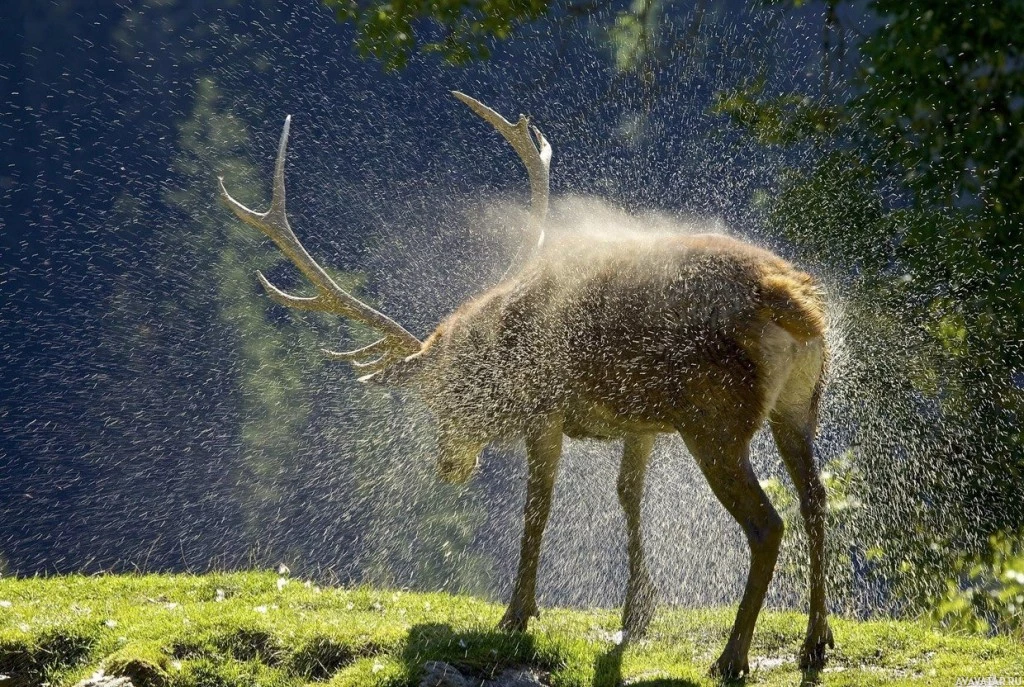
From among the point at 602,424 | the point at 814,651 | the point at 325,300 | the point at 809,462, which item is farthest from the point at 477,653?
the point at 325,300

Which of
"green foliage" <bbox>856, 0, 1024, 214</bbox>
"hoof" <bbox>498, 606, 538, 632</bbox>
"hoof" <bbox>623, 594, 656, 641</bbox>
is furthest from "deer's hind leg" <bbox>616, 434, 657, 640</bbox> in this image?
"green foliage" <bbox>856, 0, 1024, 214</bbox>

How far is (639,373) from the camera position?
4.72 metres

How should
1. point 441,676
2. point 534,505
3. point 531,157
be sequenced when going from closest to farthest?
point 441,676, point 534,505, point 531,157

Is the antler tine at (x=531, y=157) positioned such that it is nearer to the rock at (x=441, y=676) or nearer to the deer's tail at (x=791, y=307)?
the deer's tail at (x=791, y=307)

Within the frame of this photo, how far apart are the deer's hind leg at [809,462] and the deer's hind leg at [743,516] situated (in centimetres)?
44

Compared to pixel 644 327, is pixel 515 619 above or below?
below

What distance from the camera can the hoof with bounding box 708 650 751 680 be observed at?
14.2ft

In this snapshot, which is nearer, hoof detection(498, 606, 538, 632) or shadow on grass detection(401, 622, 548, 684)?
shadow on grass detection(401, 622, 548, 684)

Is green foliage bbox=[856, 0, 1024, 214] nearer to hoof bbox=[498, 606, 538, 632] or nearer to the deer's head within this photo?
the deer's head

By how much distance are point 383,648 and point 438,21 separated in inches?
190

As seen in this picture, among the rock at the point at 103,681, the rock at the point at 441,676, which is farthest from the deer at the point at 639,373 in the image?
the rock at the point at 103,681

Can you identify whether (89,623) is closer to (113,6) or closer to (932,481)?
(932,481)

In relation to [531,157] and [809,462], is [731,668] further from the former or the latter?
[531,157]

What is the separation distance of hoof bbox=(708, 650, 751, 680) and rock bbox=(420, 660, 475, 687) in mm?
1021
